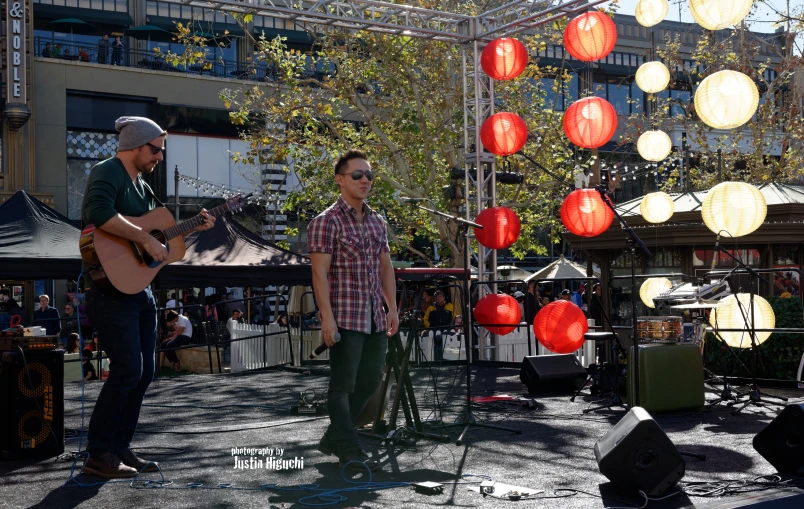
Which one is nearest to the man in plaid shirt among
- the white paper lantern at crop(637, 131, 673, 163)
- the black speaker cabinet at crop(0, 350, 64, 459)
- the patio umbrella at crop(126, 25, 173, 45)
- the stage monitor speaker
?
the black speaker cabinet at crop(0, 350, 64, 459)

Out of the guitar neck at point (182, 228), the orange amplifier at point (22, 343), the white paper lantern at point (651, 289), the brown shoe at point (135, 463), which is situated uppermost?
the guitar neck at point (182, 228)

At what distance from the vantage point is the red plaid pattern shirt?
5133mm

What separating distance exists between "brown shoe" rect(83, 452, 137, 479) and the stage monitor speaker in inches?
212

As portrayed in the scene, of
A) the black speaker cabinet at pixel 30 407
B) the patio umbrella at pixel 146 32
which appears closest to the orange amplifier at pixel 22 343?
the black speaker cabinet at pixel 30 407

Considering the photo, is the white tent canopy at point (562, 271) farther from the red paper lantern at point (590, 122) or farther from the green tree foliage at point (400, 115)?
the red paper lantern at point (590, 122)

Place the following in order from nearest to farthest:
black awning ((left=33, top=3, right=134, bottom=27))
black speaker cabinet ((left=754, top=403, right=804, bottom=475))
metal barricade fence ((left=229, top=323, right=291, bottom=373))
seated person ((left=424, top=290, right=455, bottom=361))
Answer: black speaker cabinet ((left=754, top=403, right=804, bottom=475))
seated person ((left=424, top=290, right=455, bottom=361))
metal barricade fence ((left=229, top=323, right=291, bottom=373))
black awning ((left=33, top=3, right=134, bottom=27))

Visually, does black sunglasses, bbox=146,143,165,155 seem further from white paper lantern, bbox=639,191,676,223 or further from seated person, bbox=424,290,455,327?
white paper lantern, bbox=639,191,676,223

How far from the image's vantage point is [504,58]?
1202 centimetres

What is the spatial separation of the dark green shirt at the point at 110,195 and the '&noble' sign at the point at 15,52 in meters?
26.4

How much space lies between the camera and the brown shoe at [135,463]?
16.4 ft

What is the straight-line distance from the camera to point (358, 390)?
17.9 ft

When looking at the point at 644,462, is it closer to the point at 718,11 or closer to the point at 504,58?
the point at 718,11

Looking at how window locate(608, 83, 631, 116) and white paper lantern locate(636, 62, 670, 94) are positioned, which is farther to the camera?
window locate(608, 83, 631, 116)

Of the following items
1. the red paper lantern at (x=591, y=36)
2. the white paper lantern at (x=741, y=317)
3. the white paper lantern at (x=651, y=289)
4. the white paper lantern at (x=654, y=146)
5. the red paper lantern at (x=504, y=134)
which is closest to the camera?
the white paper lantern at (x=741, y=317)
